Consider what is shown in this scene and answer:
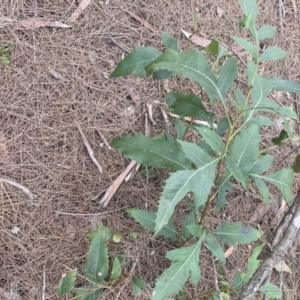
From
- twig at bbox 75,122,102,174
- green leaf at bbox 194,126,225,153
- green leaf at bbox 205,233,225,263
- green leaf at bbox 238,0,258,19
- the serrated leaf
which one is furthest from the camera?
twig at bbox 75,122,102,174

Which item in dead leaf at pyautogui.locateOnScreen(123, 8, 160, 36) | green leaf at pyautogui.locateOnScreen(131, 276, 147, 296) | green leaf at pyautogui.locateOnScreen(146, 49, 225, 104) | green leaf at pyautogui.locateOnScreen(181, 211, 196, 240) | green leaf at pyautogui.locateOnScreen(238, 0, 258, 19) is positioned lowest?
green leaf at pyautogui.locateOnScreen(131, 276, 147, 296)

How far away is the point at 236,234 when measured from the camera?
166 centimetres

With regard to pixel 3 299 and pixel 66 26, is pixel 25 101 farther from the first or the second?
pixel 3 299

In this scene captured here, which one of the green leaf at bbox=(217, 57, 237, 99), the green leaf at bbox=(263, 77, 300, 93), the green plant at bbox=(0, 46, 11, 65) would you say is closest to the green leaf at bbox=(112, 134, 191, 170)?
the green leaf at bbox=(217, 57, 237, 99)

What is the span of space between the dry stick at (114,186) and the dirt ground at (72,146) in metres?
0.03

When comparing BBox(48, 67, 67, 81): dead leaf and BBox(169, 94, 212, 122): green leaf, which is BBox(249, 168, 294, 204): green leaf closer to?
BBox(169, 94, 212, 122): green leaf

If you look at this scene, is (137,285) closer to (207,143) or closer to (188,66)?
(207,143)

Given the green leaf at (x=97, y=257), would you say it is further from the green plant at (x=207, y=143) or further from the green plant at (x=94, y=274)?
the green plant at (x=207, y=143)

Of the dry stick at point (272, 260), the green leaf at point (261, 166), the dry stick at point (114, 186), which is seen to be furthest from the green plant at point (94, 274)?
the green leaf at point (261, 166)

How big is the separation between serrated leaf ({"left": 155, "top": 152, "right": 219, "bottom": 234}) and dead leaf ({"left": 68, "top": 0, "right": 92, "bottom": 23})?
1.33m

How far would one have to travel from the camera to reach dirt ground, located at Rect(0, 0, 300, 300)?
188cm

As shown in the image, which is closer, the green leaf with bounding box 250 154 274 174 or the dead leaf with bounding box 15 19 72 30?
the green leaf with bounding box 250 154 274 174

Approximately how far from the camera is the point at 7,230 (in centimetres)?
186

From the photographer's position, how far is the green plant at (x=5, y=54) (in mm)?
1994
